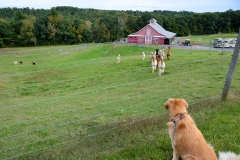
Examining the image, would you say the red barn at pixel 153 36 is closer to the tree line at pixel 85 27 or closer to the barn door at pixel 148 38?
the barn door at pixel 148 38

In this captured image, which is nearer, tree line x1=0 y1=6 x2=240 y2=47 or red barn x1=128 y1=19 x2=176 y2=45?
red barn x1=128 y1=19 x2=176 y2=45

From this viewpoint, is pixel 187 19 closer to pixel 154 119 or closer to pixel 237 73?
pixel 237 73

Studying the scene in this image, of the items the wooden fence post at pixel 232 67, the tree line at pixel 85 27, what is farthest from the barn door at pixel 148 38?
the wooden fence post at pixel 232 67

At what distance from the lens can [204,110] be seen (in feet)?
20.7

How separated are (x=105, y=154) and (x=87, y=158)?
347 mm

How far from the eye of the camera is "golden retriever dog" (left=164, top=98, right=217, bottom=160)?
3605mm

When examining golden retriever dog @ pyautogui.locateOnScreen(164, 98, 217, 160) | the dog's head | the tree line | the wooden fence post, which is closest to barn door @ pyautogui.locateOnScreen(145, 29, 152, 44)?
the tree line

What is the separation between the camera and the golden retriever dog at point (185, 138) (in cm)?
361

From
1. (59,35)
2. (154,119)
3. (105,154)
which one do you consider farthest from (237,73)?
(59,35)

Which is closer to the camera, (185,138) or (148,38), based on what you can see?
(185,138)

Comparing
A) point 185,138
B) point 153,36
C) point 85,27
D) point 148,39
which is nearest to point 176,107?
point 185,138

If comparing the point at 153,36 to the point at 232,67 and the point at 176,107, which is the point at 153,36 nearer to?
the point at 232,67

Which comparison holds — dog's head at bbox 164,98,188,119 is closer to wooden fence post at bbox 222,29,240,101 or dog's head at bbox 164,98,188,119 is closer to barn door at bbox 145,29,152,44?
wooden fence post at bbox 222,29,240,101

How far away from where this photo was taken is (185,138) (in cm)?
384
